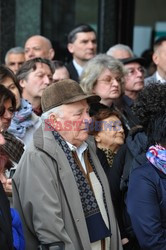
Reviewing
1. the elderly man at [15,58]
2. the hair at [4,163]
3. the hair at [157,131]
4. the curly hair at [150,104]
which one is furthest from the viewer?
the elderly man at [15,58]

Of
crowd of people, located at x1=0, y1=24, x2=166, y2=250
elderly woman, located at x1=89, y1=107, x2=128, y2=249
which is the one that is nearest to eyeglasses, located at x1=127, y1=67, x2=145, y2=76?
elderly woman, located at x1=89, y1=107, x2=128, y2=249

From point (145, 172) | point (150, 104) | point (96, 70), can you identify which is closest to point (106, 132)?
point (96, 70)

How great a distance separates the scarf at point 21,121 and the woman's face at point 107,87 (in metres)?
0.98

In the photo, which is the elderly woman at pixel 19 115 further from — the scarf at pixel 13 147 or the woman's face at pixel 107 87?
the woman's face at pixel 107 87

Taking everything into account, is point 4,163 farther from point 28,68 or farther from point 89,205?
point 28,68

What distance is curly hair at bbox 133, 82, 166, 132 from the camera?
15.6ft

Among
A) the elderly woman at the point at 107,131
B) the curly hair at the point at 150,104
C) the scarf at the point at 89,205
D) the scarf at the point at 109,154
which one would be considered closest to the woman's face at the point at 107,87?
the elderly woman at the point at 107,131

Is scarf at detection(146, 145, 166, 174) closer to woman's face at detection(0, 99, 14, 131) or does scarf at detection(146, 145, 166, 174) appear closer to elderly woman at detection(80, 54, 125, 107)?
woman's face at detection(0, 99, 14, 131)

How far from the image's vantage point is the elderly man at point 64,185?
4262 mm

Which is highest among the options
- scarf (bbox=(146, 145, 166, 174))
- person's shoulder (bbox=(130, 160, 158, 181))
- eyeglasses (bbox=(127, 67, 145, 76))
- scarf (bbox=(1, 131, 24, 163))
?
scarf (bbox=(146, 145, 166, 174))

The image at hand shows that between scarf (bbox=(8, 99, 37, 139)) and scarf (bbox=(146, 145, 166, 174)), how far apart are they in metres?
1.72

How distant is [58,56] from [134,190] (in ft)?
18.3

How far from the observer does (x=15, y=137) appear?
5434mm

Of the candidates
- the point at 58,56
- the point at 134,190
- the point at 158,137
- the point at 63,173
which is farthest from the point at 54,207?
the point at 58,56
